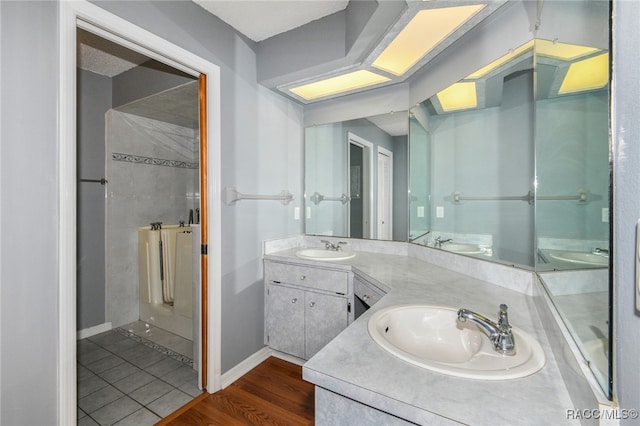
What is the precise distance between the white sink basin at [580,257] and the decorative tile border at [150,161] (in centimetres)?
363

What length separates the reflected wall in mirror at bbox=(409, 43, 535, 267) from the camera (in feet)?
4.79

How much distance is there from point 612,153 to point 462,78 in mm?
1454

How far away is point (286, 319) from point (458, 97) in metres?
1.98

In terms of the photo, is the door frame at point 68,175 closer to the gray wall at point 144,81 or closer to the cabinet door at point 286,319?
the gray wall at point 144,81

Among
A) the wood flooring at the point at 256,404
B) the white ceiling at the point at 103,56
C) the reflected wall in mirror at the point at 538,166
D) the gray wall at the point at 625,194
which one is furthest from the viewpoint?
the white ceiling at the point at 103,56

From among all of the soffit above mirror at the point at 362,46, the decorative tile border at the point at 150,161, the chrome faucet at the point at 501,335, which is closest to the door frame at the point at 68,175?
the soffit above mirror at the point at 362,46

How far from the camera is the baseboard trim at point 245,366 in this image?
6.50 feet

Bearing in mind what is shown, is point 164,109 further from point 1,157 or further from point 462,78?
point 462,78

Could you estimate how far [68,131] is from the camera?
1210 millimetres

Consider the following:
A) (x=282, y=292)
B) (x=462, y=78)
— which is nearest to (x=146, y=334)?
(x=282, y=292)

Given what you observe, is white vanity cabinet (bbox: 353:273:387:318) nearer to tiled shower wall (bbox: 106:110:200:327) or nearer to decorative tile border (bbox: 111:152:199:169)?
tiled shower wall (bbox: 106:110:200:327)

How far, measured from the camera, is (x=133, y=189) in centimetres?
313

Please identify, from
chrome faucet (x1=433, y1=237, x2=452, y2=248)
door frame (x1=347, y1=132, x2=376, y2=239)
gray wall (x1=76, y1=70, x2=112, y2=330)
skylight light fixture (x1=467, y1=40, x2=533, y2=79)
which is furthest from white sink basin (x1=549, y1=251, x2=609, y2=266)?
gray wall (x1=76, y1=70, x2=112, y2=330)

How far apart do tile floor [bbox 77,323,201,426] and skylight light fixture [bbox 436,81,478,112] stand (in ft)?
8.40
